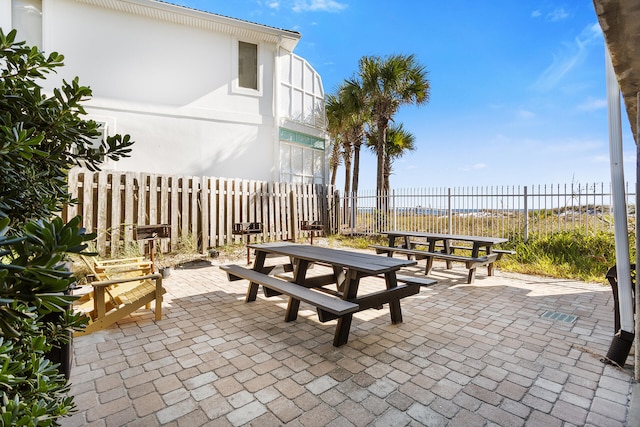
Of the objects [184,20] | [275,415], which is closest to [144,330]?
[275,415]

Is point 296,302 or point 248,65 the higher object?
point 248,65

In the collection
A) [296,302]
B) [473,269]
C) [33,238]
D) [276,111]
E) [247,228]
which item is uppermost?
[276,111]

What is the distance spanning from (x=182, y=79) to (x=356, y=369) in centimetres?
965

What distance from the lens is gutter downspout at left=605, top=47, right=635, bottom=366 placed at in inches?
98.2

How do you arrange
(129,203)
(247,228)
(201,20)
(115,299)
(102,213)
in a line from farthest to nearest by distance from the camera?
(201,20) < (247,228) < (129,203) < (102,213) < (115,299)

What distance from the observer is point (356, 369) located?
240 centimetres

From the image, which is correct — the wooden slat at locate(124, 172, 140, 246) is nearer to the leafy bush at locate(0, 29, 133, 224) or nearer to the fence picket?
the fence picket

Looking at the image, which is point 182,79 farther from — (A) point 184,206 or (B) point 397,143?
(B) point 397,143

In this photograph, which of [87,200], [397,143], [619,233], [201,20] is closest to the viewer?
[619,233]

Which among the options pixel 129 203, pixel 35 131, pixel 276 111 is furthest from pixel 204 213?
pixel 35 131

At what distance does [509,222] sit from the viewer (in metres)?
7.75

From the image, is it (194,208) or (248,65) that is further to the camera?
(248,65)

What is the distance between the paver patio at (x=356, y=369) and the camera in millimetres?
1880

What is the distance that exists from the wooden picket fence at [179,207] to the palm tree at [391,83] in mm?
4507
